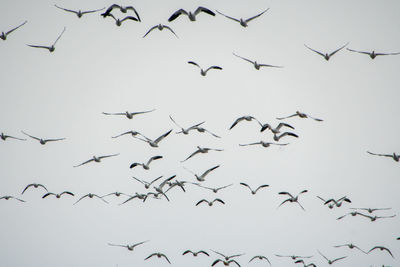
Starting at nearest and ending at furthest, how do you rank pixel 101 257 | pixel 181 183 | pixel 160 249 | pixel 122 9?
1. pixel 122 9
2. pixel 181 183
3. pixel 160 249
4. pixel 101 257

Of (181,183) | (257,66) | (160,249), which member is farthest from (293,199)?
(160,249)

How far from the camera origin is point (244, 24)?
26703 mm

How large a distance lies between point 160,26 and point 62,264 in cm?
8327

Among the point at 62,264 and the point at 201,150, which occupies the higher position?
the point at 201,150

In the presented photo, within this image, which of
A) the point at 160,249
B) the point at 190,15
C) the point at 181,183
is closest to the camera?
the point at 190,15

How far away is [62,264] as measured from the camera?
296ft

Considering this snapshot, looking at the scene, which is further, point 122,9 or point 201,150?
point 201,150

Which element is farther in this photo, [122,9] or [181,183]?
[181,183]

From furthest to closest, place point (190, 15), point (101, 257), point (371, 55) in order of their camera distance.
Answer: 1. point (101, 257)
2. point (371, 55)
3. point (190, 15)

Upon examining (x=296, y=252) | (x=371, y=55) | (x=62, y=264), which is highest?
(x=371, y=55)

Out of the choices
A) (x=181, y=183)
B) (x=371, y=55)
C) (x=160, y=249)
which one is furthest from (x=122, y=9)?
(x=160, y=249)

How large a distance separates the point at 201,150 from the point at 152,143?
176 inches

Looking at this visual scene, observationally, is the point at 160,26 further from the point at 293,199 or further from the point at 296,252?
the point at 296,252

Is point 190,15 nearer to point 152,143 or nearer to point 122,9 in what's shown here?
point 122,9
